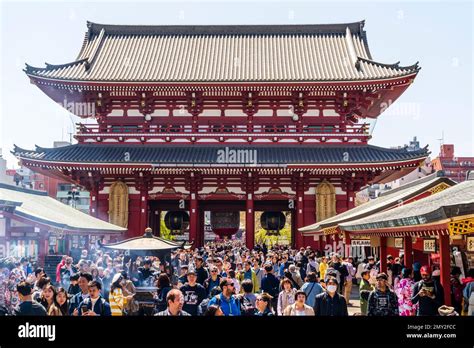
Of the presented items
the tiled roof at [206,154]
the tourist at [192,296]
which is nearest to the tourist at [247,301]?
the tourist at [192,296]

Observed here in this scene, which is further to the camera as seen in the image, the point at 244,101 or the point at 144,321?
the point at 244,101

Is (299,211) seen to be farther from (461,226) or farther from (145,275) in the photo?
(461,226)

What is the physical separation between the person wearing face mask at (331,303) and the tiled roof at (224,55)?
22.3 m

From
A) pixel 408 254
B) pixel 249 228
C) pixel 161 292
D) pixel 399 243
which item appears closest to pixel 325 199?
pixel 249 228

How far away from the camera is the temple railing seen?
98.4 feet

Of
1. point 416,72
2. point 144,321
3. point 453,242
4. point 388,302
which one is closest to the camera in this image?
point 144,321

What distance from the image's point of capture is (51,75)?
29.9 meters

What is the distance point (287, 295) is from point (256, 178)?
20.5 m

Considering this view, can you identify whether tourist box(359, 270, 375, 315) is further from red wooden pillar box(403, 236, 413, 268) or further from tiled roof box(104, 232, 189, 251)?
tiled roof box(104, 232, 189, 251)

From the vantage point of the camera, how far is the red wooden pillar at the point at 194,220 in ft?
95.7

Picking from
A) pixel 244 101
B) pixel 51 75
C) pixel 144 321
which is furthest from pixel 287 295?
pixel 51 75

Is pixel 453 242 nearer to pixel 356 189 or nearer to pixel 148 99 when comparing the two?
pixel 356 189

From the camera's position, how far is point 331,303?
25.8ft

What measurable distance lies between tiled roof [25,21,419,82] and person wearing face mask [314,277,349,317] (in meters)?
22.3
